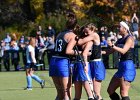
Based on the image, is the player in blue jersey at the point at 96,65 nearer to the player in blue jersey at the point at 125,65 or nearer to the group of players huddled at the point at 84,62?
the group of players huddled at the point at 84,62

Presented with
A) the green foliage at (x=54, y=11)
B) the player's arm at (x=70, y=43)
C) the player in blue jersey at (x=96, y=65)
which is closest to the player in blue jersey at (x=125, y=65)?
the player's arm at (x=70, y=43)

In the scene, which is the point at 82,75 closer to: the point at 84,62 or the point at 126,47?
the point at 84,62

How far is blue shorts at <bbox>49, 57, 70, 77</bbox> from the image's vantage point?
449 inches

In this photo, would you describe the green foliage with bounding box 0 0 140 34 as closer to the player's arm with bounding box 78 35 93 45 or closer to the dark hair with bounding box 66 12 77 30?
the player's arm with bounding box 78 35 93 45

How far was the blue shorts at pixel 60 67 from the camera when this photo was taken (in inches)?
449

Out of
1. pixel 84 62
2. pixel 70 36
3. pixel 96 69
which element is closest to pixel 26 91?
pixel 96 69

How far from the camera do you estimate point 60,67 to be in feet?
37.5

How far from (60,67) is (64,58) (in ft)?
0.61

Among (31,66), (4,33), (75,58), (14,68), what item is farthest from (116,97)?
(4,33)

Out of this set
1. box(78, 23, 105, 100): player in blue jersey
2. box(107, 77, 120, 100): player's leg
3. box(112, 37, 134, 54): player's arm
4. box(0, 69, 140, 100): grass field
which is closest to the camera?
box(112, 37, 134, 54): player's arm

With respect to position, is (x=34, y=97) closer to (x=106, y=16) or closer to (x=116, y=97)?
(x=116, y=97)

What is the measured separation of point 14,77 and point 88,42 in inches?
405

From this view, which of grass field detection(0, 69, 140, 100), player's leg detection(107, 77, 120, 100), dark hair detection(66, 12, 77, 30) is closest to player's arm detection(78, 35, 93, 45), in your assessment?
player's leg detection(107, 77, 120, 100)

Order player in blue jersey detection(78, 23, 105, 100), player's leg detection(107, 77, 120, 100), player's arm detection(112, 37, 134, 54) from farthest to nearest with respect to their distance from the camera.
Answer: player in blue jersey detection(78, 23, 105, 100) < player's leg detection(107, 77, 120, 100) < player's arm detection(112, 37, 134, 54)
